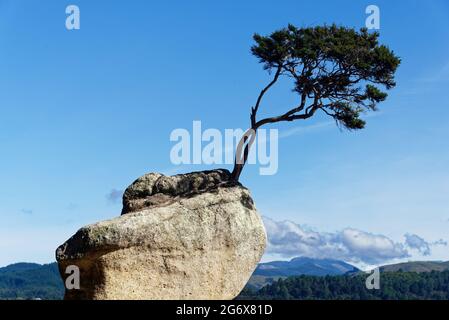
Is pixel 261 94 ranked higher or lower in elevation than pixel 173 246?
higher

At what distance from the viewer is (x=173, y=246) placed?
23.7 meters

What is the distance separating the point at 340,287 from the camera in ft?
649

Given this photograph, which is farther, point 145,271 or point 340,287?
point 340,287

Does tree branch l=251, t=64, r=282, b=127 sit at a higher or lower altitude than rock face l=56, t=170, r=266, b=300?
higher

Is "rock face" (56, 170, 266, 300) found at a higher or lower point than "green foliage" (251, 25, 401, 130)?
lower

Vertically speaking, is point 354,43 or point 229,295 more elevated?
point 354,43

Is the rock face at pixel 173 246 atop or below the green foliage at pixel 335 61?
below

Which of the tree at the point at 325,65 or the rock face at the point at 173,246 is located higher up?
the tree at the point at 325,65

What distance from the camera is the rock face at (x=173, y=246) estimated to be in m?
22.8

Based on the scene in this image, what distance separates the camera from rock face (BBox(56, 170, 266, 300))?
2283 centimetres
